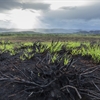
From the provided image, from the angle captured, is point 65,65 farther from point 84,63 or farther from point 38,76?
point 84,63

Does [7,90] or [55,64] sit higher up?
[55,64]

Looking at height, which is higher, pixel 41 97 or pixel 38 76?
pixel 38 76

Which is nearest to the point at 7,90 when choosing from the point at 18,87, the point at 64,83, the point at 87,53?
the point at 18,87

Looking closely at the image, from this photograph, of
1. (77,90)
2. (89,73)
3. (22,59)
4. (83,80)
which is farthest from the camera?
(22,59)

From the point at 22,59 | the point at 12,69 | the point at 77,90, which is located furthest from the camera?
the point at 22,59

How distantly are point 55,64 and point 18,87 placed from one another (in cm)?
68

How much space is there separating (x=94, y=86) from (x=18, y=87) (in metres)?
1.04

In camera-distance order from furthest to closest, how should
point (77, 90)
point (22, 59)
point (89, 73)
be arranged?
point (22, 59) < point (89, 73) < point (77, 90)

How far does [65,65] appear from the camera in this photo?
3338 mm

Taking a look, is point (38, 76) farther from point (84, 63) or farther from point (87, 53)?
Answer: point (87, 53)

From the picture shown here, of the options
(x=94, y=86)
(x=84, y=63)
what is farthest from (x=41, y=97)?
(x=84, y=63)

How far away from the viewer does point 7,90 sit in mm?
3246

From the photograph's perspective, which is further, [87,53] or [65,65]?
[87,53]

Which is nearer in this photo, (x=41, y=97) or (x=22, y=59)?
(x=41, y=97)
